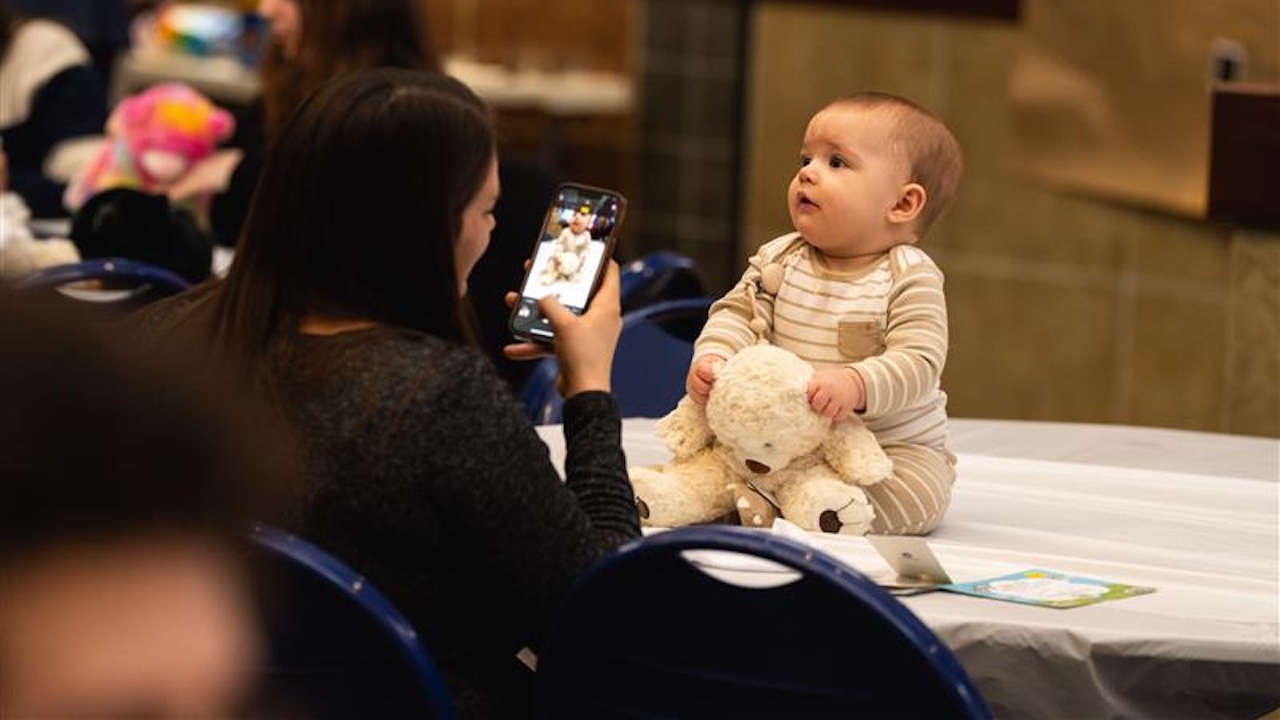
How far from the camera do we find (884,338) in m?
2.19

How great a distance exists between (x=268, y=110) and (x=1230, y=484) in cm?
234

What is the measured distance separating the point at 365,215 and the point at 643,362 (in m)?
0.91

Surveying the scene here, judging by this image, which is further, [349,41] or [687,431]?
[349,41]

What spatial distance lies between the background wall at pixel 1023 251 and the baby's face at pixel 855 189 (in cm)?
324

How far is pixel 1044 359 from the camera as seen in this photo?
613 centimetres

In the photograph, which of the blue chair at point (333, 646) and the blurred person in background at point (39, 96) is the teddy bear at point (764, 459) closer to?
the blue chair at point (333, 646)

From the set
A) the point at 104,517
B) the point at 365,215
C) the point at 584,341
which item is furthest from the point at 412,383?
the point at 104,517

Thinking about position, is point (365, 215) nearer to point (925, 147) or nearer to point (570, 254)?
point (570, 254)

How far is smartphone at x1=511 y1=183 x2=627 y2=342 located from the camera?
2273mm

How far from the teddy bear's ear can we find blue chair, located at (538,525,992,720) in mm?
435

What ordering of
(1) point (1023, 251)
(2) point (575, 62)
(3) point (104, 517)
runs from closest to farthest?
(3) point (104, 517) < (1) point (1023, 251) < (2) point (575, 62)

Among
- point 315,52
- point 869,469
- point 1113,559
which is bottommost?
point 1113,559

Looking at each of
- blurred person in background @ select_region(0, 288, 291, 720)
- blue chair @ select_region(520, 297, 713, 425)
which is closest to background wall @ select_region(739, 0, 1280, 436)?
blue chair @ select_region(520, 297, 713, 425)

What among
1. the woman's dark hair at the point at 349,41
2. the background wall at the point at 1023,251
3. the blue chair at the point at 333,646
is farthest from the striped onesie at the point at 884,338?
the background wall at the point at 1023,251
